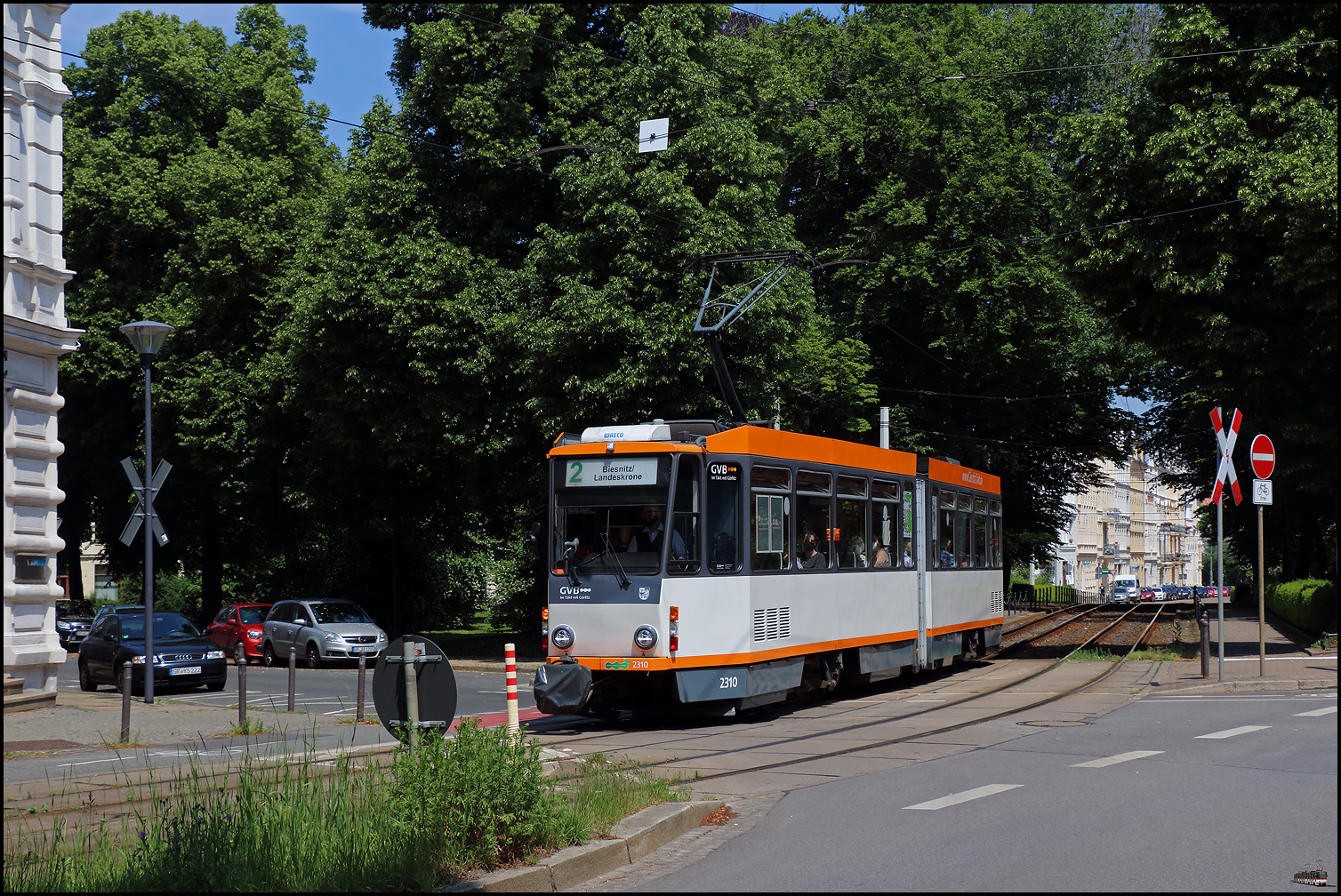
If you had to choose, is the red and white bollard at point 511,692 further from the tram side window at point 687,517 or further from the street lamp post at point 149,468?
the street lamp post at point 149,468

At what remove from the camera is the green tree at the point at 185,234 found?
32750 millimetres

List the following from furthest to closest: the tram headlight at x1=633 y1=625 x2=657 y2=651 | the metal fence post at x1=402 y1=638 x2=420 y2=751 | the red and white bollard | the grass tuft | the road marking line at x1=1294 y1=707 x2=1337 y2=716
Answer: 1. the road marking line at x1=1294 y1=707 x2=1337 y2=716
2. the tram headlight at x1=633 y1=625 x2=657 y2=651
3. the red and white bollard
4. the metal fence post at x1=402 y1=638 x2=420 y2=751
5. the grass tuft

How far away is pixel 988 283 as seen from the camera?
32812 mm

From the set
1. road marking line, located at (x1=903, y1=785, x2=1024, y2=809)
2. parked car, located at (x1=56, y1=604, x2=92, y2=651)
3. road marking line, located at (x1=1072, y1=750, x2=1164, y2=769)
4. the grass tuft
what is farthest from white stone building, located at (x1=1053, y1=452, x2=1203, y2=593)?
the grass tuft

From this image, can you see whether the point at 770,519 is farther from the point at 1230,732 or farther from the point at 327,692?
the point at 327,692

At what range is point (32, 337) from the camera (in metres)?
18.4

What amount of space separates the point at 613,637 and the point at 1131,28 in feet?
108

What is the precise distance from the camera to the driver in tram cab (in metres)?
14.4

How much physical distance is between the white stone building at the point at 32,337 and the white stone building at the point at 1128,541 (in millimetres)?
88838

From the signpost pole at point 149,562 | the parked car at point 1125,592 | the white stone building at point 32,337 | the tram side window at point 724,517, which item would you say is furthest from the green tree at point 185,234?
the parked car at point 1125,592

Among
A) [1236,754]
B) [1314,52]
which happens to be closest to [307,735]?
[1236,754]

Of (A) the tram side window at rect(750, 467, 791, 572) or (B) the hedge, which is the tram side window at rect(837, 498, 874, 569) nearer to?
(A) the tram side window at rect(750, 467, 791, 572)

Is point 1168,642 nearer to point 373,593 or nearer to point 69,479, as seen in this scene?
point 373,593

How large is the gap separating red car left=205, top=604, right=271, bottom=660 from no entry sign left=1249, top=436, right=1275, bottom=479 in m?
23.5
